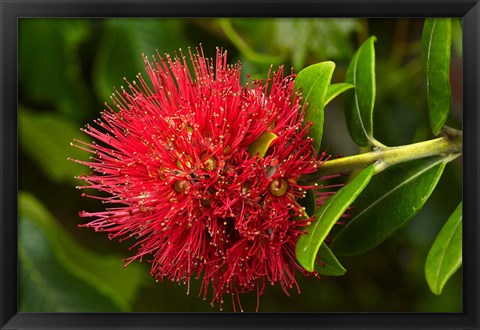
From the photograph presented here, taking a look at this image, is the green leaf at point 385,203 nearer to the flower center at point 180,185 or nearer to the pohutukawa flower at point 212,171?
the pohutukawa flower at point 212,171

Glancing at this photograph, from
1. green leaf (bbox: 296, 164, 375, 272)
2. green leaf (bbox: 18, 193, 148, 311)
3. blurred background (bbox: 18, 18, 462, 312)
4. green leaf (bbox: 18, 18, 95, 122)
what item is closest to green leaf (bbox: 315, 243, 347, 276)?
green leaf (bbox: 296, 164, 375, 272)

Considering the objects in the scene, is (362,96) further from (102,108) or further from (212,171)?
(102,108)

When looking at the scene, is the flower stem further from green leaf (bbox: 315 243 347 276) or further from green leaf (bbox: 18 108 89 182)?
green leaf (bbox: 18 108 89 182)

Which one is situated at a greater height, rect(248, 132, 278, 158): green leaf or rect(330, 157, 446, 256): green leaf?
rect(248, 132, 278, 158): green leaf

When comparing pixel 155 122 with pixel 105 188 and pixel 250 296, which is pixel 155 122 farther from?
pixel 250 296

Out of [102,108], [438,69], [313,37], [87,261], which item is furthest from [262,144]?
[87,261]

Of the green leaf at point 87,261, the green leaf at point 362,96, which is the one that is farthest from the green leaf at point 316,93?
the green leaf at point 87,261
